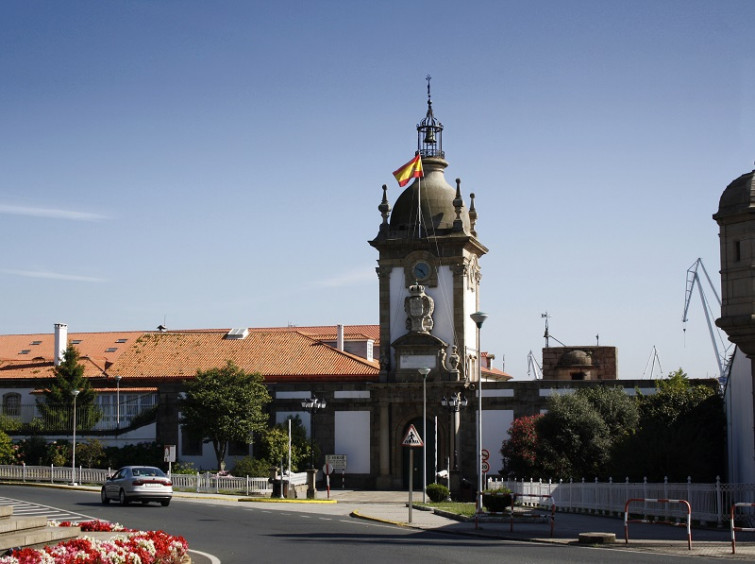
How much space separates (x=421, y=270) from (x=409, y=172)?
5641mm

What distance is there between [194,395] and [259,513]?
73.0 feet

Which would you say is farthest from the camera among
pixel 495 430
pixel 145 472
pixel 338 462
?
pixel 338 462

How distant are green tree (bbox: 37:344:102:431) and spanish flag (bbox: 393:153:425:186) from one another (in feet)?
72.3

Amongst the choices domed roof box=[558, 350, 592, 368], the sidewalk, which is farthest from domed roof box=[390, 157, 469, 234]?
the sidewalk

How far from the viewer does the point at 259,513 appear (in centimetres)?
3638

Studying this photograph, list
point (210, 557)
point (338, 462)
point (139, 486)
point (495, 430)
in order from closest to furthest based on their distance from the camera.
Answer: point (210, 557) → point (139, 486) → point (495, 430) → point (338, 462)

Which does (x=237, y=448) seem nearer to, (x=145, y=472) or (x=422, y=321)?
(x=422, y=321)

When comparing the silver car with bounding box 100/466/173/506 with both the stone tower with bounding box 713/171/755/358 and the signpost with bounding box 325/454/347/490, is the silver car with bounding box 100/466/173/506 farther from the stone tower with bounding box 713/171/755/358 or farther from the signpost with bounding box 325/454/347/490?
the signpost with bounding box 325/454/347/490

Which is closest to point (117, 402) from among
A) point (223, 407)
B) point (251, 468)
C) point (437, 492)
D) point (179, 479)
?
point (223, 407)

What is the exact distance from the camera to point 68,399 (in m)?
64.1

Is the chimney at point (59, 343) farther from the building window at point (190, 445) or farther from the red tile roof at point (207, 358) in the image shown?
the building window at point (190, 445)

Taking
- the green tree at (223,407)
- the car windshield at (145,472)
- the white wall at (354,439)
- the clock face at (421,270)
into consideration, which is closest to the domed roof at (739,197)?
the car windshield at (145,472)

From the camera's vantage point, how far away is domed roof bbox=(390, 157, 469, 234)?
6062 centimetres

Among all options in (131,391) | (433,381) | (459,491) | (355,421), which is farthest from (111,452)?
(459,491)
